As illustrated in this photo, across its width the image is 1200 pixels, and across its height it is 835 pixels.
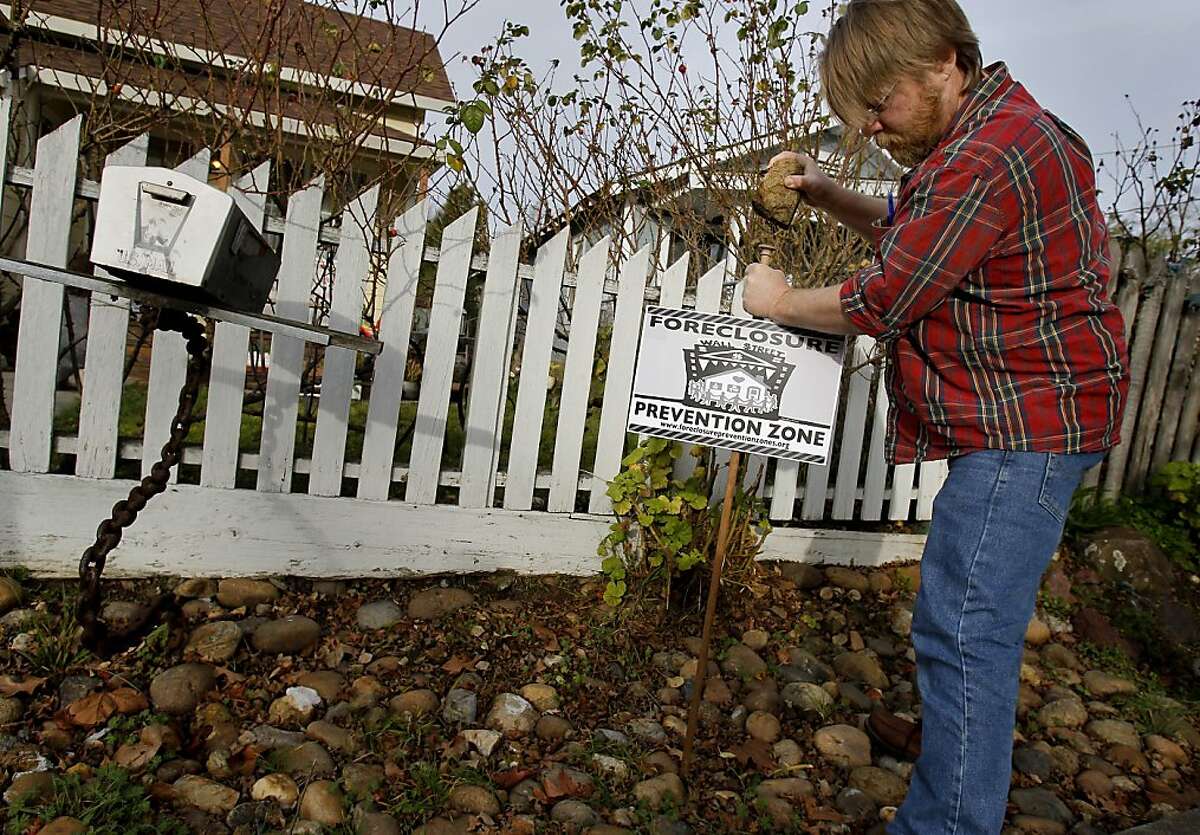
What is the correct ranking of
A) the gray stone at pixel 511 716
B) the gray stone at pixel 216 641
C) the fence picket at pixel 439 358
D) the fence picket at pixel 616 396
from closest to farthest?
1. the gray stone at pixel 511 716
2. the gray stone at pixel 216 641
3. the fence picket at pixel 439 358
4. the fence picket at pixel 616 396

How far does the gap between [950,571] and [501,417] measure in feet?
6.30

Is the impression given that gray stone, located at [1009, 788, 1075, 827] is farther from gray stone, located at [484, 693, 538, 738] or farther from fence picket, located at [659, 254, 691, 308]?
fence picket, located at [659, 254, 691, 308]

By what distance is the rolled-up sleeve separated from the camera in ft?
4.83

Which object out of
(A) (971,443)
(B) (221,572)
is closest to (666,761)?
(A) (971,443)

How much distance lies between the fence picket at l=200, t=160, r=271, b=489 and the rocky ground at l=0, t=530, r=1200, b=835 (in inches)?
16.1

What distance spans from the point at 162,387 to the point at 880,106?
7.99 ft

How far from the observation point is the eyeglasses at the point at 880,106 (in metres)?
1.61

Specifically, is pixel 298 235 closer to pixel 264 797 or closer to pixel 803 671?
pixel 264 797

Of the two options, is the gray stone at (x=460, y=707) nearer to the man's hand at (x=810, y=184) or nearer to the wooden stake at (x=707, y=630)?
the wooden stake at (x=707, y=630)

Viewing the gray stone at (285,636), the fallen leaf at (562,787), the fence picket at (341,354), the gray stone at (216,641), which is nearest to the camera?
the fallen leaf at (562,787)

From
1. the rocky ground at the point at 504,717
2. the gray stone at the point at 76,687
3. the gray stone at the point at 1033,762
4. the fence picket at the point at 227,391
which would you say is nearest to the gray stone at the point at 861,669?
the rocky ground at the point at 504,717

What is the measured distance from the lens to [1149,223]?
20.4 feet

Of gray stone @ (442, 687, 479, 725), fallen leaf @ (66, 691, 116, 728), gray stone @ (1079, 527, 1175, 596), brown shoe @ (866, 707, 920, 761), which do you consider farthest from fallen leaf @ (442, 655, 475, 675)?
gray stone @ (1079, 527, 1175, 596)

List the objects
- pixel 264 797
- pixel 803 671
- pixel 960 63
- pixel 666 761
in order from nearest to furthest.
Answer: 1. pixel 960 63
2. pixel 264 797
3. pixel 666 761
4. pixel 803 671
